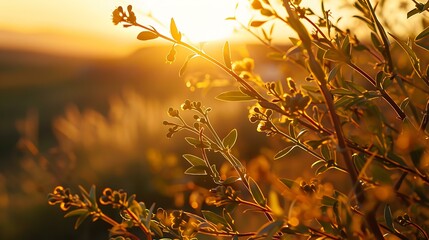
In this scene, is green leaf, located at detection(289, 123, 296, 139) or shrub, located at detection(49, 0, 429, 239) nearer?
shrub, located at detection(49, 0, 429, 239)

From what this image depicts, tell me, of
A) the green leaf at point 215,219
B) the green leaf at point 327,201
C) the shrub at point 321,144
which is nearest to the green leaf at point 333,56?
the shrub at point 321,144

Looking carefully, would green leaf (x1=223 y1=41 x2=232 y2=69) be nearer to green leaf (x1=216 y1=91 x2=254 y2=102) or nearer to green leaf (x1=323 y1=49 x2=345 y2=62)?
green leaf (x1=216 y1=91 x2=254 y2=102)

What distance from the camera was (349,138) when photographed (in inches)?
56.0

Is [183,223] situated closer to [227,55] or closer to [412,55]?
[227,55]

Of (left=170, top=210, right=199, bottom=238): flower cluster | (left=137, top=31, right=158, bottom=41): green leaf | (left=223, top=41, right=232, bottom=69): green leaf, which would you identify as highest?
(left=137, top=31, right=158, bottom=41): green leaf

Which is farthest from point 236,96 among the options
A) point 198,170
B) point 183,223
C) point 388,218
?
point 388,218

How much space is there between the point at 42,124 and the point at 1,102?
23.0 feet

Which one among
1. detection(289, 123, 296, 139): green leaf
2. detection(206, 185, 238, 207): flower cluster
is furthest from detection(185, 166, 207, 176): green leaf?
detection(289, 123, 296, 139): green leaf

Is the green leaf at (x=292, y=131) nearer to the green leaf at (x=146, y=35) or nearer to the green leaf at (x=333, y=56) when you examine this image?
the green leaf at (x=333, y=56)

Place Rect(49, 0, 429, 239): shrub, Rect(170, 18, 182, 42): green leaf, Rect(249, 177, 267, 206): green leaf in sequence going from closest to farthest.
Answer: Rect(49, 0, 429, 239): shrub < Rect(170, 18, 182, 42): green leaf < Rect(249, 177, 267, 206): green leaf

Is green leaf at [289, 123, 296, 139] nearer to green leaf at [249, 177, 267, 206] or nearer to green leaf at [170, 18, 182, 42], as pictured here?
green leaf at [249, 177, 267, 206]

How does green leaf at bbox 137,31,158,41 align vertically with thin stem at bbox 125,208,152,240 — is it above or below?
above

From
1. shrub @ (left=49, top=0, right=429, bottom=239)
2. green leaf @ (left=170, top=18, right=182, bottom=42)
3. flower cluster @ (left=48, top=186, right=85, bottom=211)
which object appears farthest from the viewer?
A: flower cluster @ (left=48, top=186, right=85, bottom=211)

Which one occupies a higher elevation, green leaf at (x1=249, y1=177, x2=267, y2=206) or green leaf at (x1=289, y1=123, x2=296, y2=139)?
green leaf at (x1=289, y1=123, x2=296, y2=139)
